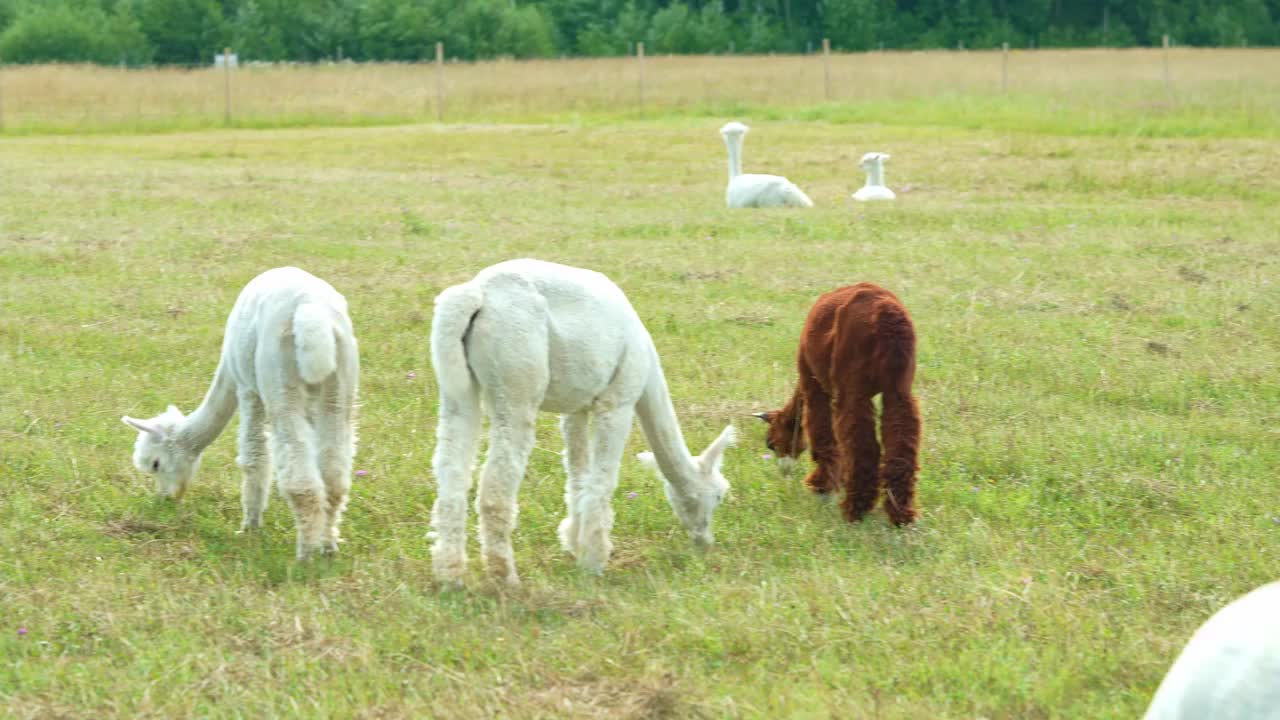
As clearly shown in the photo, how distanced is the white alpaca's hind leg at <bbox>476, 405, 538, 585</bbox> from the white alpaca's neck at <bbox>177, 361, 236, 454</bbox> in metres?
1.53

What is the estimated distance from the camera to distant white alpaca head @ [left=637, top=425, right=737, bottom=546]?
585cm

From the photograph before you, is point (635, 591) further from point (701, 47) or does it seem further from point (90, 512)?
point (701, 47)

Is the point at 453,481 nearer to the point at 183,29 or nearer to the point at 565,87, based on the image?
the point at 565,87

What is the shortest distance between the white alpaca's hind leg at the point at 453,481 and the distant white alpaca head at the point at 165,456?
1.70 meters

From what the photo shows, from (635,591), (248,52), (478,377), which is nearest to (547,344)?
(478,377)

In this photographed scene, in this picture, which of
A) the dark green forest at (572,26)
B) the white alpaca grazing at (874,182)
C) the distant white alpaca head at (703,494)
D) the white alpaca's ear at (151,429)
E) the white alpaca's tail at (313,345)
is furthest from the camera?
the dark green forest at (572,26)

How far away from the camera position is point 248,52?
2136 inches

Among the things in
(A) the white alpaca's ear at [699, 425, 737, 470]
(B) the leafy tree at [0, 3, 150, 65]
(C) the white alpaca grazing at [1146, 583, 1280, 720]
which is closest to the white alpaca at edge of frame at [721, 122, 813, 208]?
(A) the white alpaca's ear at [699, 425, 737, 470]

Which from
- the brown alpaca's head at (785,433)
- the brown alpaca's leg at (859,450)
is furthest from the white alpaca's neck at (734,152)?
the brown alpaca's leg at (859,450)

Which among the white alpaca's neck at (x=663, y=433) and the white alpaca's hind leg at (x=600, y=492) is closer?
the white alpaca's hind leg at (x=600, y=492)

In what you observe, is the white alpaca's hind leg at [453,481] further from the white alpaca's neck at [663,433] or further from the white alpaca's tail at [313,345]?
the white alpaca's neck at [663,433]

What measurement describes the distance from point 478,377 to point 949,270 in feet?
23.5

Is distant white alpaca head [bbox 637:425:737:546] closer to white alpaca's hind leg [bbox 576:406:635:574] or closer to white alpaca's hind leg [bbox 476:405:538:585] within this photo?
white alpaca's hind leg [bbox 576:406:635:574]

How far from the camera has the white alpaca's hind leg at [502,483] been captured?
17.0 feet
